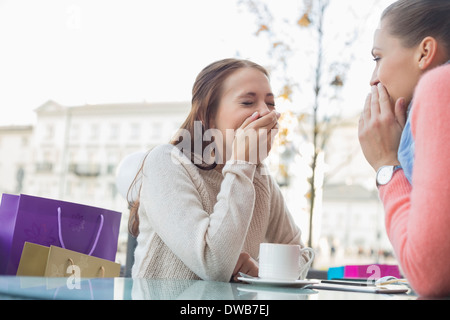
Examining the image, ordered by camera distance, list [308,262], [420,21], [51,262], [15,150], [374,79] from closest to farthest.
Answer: [420,21] < [374,79] < [51,262] < [308,262] < [15,150]

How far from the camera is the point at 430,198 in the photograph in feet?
2.52

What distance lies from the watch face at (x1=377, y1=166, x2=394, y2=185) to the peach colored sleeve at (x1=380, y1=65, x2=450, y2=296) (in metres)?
0.12

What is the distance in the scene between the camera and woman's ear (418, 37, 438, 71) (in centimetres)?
104

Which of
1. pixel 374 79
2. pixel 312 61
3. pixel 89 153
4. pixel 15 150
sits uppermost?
pixel 15 150

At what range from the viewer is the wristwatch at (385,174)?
3.11 ft

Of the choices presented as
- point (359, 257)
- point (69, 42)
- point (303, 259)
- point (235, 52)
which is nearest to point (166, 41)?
point (69, 42)

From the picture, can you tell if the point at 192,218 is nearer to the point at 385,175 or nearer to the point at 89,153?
the point at 385,175

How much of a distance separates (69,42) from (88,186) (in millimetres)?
19966

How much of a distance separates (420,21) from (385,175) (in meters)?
0.34

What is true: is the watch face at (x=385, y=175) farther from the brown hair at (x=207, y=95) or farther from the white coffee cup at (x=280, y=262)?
the brown hair at (x=207, y=95)

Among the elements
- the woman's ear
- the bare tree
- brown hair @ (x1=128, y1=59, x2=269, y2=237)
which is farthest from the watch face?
the bare tree

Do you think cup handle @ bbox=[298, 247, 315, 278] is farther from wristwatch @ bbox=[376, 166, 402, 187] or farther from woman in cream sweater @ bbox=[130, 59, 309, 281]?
wristwatch @ bbox=[376, 166, 402, 187]

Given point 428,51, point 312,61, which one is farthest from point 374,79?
point 312,61

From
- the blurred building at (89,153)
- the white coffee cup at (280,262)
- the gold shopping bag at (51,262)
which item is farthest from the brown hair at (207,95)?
the blurred building at (89,153)
